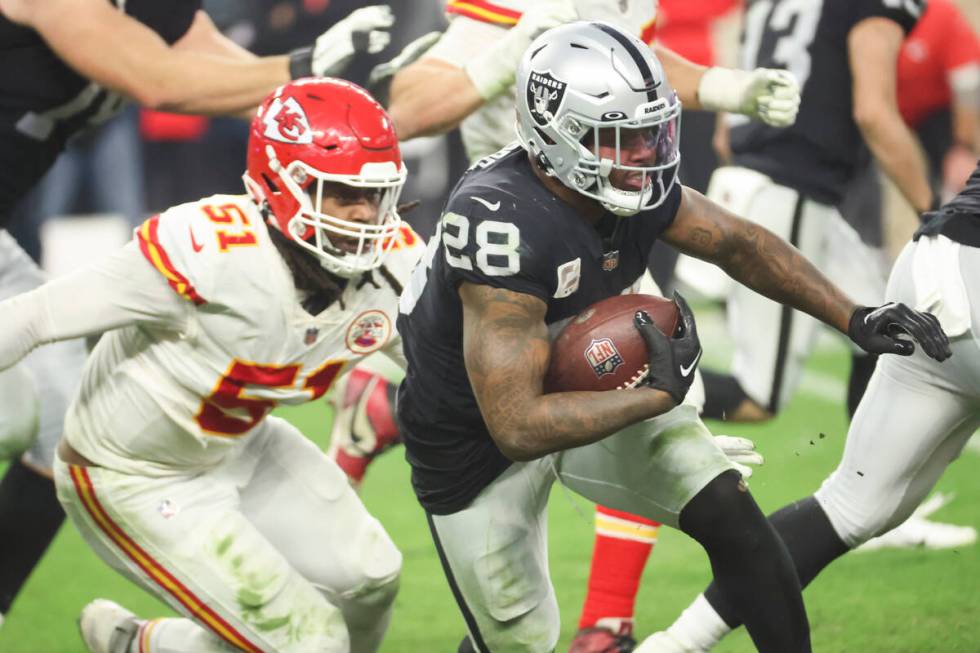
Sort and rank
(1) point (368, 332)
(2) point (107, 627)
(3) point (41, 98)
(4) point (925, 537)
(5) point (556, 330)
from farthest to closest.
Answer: (4) point (925, 537), (3) point (41, 98), (2) point (107, 627), (1) point (368, 332), (5) point (556, 330)

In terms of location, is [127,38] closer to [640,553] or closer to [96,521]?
[96,521]

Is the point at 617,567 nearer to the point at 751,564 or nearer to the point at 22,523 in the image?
the point at 751,564

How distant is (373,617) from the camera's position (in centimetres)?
373

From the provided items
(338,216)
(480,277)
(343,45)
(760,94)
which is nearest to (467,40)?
(343,45)

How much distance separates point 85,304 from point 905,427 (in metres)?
1.74

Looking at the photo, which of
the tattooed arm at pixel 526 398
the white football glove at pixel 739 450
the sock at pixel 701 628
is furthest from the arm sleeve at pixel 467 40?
the sock at pixel 701 628

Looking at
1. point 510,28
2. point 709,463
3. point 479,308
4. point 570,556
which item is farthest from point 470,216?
point 570,556

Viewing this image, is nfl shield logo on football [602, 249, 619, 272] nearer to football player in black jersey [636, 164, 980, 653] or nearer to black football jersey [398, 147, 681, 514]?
black football jersey [398, 147, 681, 514]

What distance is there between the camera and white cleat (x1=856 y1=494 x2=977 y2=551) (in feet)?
15.8

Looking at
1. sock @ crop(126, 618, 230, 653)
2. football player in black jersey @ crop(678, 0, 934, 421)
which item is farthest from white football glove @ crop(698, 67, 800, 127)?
sock @ crop(126, 618, 230, 653)

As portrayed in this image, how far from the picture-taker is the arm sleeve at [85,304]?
3.27 m

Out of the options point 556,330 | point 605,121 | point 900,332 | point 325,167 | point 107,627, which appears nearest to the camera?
point 605,121

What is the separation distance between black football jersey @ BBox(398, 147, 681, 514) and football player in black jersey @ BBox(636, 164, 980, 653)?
21.8 inches

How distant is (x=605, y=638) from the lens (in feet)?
12.9
